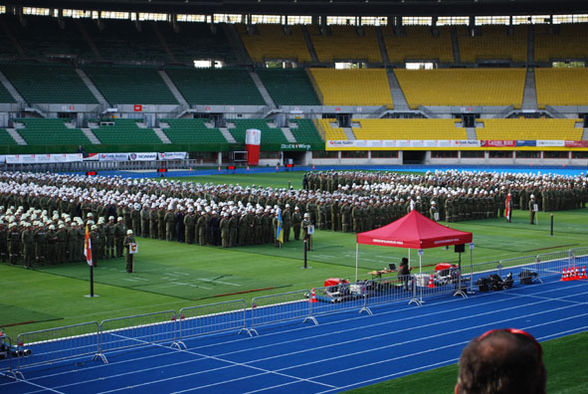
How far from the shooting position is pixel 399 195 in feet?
128

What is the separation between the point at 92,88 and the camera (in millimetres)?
72938

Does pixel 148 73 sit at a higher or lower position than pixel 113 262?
higher

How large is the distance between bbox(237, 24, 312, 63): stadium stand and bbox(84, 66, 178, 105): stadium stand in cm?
1103

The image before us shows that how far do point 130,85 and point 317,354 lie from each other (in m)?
64.0

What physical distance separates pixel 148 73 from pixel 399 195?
4463cm

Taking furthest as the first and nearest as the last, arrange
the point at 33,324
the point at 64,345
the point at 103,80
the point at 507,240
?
the point at 103,80, the point at 507,240, the point at 33,324, the point at 64,345

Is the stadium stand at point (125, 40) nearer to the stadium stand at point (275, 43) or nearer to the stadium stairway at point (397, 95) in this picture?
the stadium stand at point (275, 43)

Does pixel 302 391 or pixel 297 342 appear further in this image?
pixel 297 342

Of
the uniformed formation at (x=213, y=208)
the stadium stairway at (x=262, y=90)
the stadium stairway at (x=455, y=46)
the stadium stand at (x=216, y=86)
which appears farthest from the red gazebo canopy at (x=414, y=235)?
the stadium stairway at (x=455, y=46)

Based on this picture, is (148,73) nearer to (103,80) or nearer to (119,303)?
(103,80)

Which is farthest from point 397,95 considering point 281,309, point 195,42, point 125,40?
point 281,309

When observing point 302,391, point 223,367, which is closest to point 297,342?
point 223,367

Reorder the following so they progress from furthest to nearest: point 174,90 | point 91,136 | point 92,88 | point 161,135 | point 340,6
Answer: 1. point 340,6
2. point 174,90
3. point 92,88
4. point 161,135
5. point 91,136

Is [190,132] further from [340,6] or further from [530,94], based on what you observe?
[530,94]
